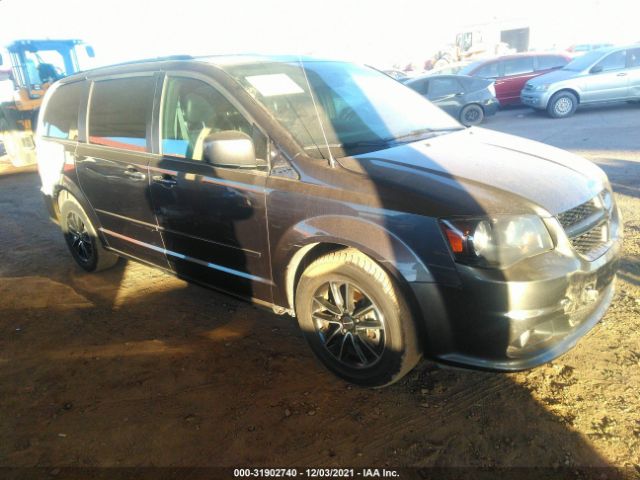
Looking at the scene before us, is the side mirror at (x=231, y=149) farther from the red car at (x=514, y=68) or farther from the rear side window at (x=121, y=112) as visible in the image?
the red car at (x=514, y=68)

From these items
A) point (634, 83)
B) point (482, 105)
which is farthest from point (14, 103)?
point (634, 83)

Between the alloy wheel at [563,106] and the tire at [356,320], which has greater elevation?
the alloy wheel at [563,106]

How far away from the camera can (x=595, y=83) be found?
37.6ft

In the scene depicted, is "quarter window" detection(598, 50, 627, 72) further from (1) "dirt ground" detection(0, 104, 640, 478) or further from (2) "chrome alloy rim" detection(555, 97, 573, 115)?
(1) "dirt ground" detection(0, 104, 640, 478)

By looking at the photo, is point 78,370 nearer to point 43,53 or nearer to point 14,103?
point 14,103

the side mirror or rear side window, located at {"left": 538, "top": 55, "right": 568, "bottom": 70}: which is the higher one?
rear side window, located at {"left": 538, "top": 55, "right": 568, "bottom": 70}

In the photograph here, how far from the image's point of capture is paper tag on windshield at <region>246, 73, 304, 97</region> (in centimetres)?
291

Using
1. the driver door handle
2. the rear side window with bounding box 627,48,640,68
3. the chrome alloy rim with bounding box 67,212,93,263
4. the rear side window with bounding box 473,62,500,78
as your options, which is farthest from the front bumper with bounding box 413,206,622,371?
the rear side window with bounding box 473,62,500,78

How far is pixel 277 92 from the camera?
9.62ft

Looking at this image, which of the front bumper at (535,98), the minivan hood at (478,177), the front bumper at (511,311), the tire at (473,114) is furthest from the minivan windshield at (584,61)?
the front bumper at (511,311)

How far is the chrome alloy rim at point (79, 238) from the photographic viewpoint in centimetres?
436

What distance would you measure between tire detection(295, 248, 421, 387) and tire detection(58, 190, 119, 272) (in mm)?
2420

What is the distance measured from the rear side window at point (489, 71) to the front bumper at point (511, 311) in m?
12.3

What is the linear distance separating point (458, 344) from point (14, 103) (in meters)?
13.1
